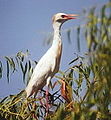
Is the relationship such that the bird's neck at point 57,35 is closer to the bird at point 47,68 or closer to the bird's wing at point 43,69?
the bird at point 47,68

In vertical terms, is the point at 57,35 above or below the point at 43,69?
above

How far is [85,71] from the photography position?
75.2 inches

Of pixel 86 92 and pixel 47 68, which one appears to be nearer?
pixel 86 92

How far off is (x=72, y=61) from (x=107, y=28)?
3.70 feet

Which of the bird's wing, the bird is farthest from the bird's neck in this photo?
the bird's wing

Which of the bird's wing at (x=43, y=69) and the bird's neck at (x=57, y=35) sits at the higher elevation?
the bird's neck at (x=57, y=35)

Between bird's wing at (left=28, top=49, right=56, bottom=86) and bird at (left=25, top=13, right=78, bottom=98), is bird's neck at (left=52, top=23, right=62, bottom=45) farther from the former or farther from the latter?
bird's wing at (left=28, top=49, right=56, bottom=86)

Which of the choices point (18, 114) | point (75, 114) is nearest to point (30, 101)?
point (18, 114)

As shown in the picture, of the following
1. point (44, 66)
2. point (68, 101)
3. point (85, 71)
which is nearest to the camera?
point (68, 101)

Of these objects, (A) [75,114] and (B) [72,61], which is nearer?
(A) [75,114]

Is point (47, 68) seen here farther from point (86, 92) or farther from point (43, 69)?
point (86, 92)

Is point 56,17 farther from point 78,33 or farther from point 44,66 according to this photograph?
point 78,33

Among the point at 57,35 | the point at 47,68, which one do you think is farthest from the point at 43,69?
the point at 57,35

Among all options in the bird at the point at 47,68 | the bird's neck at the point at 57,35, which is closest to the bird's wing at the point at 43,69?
the bird at the point at 47,68
